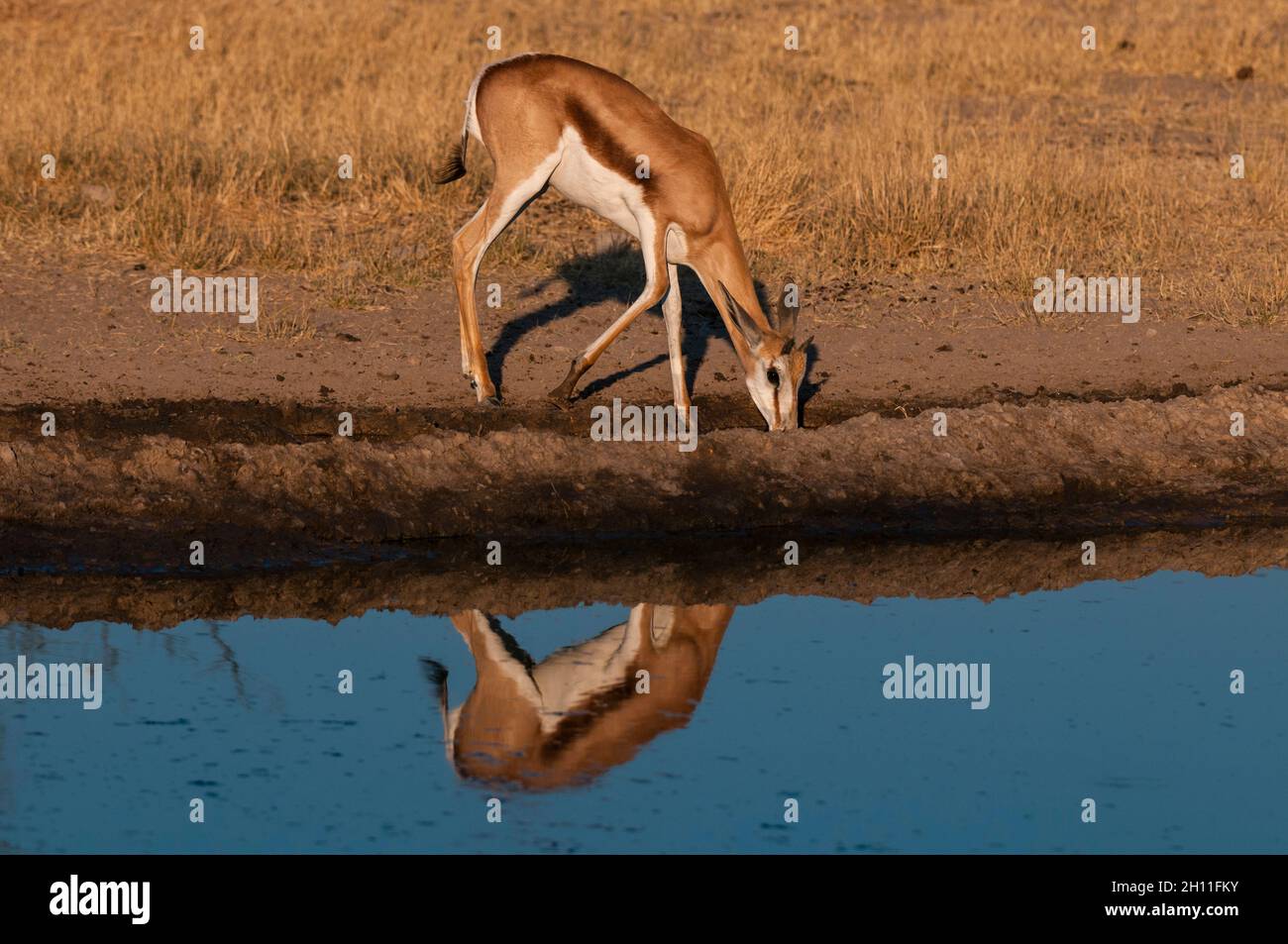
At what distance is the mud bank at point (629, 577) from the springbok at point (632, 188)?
1.11m

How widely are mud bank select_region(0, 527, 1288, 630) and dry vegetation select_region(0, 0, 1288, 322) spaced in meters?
3.11

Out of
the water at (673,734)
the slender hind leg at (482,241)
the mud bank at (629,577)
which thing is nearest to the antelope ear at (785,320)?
the mud bank at (629,577)

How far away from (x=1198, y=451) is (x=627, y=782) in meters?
4.49

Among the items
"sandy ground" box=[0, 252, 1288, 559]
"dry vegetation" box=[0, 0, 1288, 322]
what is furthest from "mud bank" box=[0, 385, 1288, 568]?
"dry vegetation" box=[0, 0, 1288, 322]

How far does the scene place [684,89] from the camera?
16.2 meters

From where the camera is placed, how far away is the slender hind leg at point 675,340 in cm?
908

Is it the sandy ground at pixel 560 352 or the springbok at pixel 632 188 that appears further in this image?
the sandy ground at pixel 560 352

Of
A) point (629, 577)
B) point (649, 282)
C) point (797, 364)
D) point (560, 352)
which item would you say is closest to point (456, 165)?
point (560, 352)

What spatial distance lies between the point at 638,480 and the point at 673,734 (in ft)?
8.12

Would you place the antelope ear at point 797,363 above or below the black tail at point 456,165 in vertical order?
below

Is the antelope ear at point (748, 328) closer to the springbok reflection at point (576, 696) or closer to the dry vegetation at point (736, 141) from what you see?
the springbok reflection at point (576, 696)

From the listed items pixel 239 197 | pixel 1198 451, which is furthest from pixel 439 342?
pixel 1198 451

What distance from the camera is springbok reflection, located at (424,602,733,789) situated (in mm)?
5570

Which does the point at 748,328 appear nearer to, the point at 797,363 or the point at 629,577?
the point at 797,363
